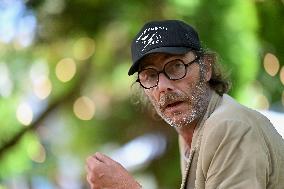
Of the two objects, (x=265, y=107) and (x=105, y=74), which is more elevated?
(x=105, y=74)

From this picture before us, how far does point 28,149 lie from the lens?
2934mm

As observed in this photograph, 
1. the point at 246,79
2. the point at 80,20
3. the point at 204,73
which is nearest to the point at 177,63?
the point at 204,73

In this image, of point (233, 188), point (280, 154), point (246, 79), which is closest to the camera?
point (233, 188)

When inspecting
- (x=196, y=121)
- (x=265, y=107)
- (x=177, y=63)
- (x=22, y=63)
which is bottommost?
(x=265, y=107)

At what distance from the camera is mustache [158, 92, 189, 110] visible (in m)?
1.32

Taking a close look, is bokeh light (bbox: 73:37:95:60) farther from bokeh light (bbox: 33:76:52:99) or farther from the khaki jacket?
the khaki jacket

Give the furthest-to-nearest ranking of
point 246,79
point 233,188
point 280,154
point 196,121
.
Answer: point 246,79
point 196,121
point 280,154
point 233,188

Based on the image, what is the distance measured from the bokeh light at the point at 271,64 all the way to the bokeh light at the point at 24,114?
1.13 m

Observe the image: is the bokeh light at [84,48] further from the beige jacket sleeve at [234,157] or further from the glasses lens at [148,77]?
the beige jacket sleeve at [234,157]

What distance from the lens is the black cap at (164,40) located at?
4.27 feet

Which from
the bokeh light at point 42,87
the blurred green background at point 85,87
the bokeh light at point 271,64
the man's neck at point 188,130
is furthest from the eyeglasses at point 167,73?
the bokeh light at point 42,87

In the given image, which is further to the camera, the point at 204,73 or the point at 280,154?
the point at 204,73

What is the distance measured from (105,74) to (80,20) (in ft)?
0.96

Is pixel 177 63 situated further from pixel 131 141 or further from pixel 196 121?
pixel 131 141
